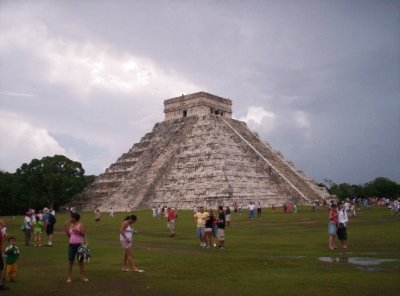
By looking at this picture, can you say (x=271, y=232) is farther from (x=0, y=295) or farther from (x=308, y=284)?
(x=0, y=295)

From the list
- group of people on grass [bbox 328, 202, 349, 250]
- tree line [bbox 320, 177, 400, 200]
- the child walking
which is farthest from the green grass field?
tree line [bbox 320, 177, 400, 200]

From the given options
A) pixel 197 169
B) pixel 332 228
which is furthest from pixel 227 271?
pixel 197 169

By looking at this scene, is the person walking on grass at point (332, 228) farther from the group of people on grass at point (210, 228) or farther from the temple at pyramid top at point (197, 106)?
→ the temple at pyramid top at point (197, 106)

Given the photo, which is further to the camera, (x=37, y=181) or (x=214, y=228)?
(x=37, y=181)

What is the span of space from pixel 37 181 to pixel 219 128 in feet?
81.7

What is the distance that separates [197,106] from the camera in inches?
2245

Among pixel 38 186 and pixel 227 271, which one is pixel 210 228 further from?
pixel 38 186

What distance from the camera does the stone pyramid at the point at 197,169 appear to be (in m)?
45.3

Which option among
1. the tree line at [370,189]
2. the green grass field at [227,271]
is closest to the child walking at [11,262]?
the green grass field at [227,271]

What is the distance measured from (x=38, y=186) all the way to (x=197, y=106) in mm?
23187

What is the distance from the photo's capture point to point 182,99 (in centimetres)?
5894

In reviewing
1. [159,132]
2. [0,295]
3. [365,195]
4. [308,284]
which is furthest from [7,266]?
[365,195]

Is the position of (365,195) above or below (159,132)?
below

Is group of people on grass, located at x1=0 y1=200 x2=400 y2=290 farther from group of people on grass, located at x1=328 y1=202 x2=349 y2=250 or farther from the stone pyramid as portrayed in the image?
the stone pyramid
